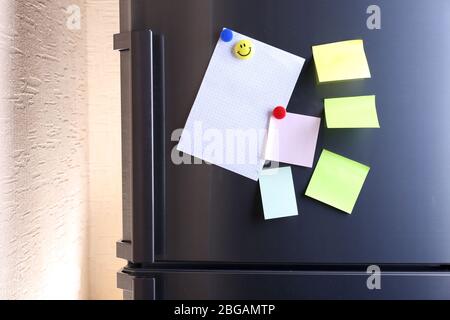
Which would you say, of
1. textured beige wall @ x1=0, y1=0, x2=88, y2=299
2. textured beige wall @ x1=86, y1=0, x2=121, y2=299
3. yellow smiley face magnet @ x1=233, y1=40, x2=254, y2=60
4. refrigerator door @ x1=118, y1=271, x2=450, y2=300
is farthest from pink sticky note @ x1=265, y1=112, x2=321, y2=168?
textured beige wall @ x1=86, y1=0, x2=121, y2=299

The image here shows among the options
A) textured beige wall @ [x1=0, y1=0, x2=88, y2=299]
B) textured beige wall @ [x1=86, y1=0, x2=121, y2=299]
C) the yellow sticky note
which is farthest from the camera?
textured beige wall @ [x1=86, y1=0, x2=121, y2=299]

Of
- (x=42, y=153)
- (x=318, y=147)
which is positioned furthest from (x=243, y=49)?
(x=42, y=153)

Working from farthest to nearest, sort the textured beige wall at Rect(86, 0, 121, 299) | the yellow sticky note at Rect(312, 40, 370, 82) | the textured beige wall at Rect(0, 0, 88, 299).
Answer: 1. the textured beige wall at Rect(86, 0, 121, 299)
2. the textured beige wall at Rect(0, 0, 88, 299)
3. the yellow sticky note at Rect(312, 40, 370, 82)

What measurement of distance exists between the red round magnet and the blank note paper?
0.05 feet

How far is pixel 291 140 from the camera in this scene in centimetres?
91

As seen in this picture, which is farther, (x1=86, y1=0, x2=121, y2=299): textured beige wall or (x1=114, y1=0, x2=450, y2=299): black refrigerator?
(x1=86, y1=0, x2=121, y2=299): textured beige wall

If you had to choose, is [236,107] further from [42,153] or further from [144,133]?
[42,153]

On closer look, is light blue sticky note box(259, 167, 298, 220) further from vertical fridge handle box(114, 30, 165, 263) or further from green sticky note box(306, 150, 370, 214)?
vertical fridge handle box(114, 30, 165, 263)

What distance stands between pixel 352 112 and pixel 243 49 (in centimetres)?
25

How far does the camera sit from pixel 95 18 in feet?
5.21

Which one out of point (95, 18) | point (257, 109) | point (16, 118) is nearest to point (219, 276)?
point (257, 109)

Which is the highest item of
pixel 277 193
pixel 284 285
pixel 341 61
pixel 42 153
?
pixel 341 61

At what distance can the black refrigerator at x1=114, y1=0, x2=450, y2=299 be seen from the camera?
35.3 inches

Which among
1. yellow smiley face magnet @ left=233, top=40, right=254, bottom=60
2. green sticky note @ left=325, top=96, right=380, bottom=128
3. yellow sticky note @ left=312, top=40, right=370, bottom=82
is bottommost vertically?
green sticky note @ left=325, top=96, right=380, bottom=128
